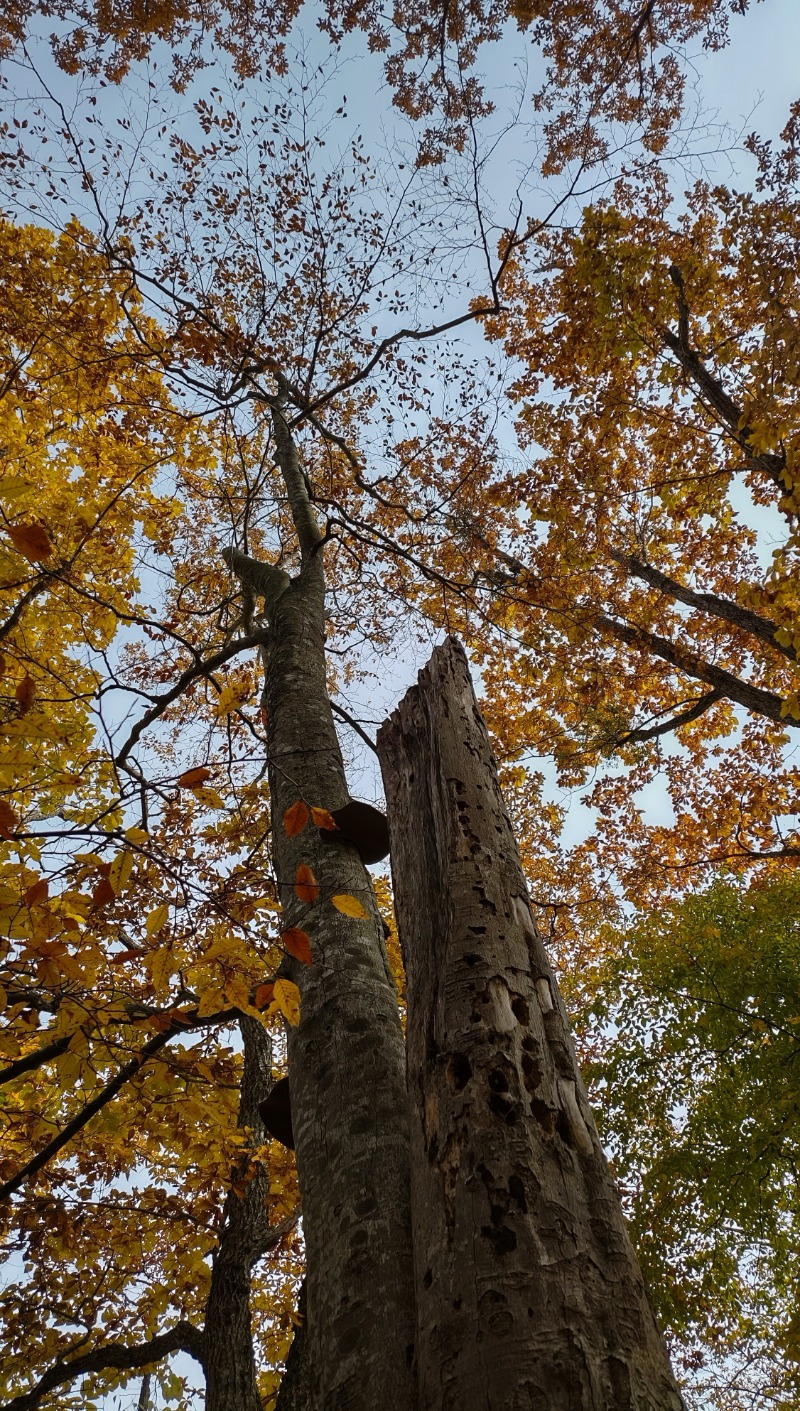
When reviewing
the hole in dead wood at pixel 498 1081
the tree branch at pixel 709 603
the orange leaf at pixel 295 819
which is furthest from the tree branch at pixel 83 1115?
the tree branch at pixel 709 603

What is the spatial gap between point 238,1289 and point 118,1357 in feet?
3.05

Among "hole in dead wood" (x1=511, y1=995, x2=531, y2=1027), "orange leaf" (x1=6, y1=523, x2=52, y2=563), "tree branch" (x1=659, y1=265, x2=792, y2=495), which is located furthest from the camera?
"tree branch" (x1=659, y1=265, x2=792, y2=495)

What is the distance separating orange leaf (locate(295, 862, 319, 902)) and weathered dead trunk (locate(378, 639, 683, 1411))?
0.37 metres

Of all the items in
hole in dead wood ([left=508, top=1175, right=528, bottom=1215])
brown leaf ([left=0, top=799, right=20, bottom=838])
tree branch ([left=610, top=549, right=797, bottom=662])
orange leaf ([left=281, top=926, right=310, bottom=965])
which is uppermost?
tree branch ([left=610, top=549, right=797, bottom=662])

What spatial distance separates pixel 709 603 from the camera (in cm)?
971

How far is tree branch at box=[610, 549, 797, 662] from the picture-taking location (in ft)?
29.3

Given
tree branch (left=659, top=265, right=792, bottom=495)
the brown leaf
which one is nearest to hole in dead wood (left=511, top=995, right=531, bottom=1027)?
the brown leaf

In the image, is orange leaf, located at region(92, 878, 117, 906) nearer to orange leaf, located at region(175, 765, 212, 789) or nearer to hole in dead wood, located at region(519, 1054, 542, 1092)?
orange leaf, located at region(175, 765, 212, 789)

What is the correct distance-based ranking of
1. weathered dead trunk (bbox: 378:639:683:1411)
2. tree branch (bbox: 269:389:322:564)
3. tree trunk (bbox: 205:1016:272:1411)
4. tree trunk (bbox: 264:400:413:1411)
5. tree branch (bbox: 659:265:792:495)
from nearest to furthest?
weathered dead trunk (bbox: 378:639:683:1411) → tree trunk (bbox: 264:400:413:1411) → tree trunk (bbox: 205:1016:272:1411) → tree branch (bbox: 269:389:322:564) → tree branch (bbox: 659:265:792:495)

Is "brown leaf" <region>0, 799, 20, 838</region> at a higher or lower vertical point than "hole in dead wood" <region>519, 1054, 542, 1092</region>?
higher

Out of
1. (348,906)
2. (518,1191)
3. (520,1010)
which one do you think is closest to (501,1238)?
(518,1191)

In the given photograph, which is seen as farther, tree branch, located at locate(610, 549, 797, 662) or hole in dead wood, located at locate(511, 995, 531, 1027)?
tree branch, located at locate(610, 549, 797, 662)

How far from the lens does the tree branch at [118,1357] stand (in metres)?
4.03

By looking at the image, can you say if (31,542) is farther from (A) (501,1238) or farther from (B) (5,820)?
(A) (501,1238)
